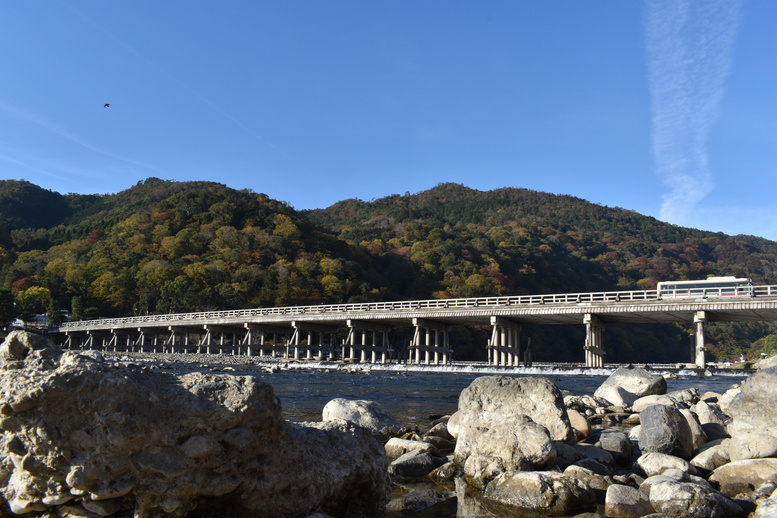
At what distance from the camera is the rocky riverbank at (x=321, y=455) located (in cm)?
397

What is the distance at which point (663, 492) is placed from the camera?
6.14 metres

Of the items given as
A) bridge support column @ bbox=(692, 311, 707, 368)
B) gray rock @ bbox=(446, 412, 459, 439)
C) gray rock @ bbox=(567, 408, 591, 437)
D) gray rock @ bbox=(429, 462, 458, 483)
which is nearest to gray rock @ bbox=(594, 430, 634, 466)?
gray rock @ bbox=(567, 408, 591, 437)

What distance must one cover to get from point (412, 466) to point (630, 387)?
8.91 metres

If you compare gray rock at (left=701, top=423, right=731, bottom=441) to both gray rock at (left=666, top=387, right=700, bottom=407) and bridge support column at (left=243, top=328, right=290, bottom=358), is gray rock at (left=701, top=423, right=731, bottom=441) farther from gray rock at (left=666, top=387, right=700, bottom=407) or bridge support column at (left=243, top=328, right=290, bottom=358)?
bridge support column at (left=243, top=328, right=290, bottom=358)

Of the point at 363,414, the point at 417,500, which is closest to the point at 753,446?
the point at 417,500

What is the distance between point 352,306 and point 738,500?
150 feet

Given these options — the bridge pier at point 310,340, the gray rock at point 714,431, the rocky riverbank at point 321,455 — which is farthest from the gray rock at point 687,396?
the bridge pier at point 310,340

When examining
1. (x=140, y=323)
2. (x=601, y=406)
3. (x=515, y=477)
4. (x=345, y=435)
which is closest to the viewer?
(x=345, y=435)

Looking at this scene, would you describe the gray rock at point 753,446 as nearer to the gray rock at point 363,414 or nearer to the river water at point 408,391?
the gray rock at point 363,414

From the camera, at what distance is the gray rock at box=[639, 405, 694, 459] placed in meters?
8.25

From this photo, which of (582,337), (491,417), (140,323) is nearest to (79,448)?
(491,417)

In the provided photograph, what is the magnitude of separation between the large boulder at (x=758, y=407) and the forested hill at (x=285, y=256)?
67.3 metres

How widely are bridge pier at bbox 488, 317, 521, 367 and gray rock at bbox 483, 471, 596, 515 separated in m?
35.9

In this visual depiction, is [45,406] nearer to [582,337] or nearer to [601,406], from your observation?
[601,406]
